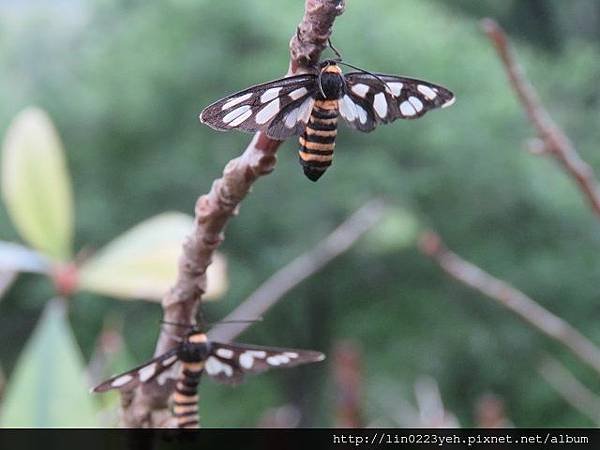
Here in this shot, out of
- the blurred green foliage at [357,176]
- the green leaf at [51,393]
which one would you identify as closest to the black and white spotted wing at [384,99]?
the green leaf at [51,393]

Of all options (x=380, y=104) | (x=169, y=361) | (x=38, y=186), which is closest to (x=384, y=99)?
(x=380, y=104)

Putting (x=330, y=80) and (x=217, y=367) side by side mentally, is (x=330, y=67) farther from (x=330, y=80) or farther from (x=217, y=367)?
(x=217, y=367)

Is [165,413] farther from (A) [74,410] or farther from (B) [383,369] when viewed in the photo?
(B) [383,369]

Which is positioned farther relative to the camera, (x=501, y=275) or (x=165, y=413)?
(x=501, y=275)

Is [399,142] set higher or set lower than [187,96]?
lower

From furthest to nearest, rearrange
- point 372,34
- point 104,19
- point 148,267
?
1. point 104,19
2. point 372,34
3. point 148,267

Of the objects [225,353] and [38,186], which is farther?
[38,186]

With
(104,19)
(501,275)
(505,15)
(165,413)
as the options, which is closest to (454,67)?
(505,15)
